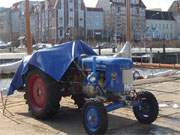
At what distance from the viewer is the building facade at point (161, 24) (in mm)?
124250

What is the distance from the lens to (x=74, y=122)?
959 cm

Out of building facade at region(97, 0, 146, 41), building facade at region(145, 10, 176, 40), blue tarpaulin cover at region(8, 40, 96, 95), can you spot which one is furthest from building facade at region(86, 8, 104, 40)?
blue tarpaulin cover at region(8, 40, 96, 95)

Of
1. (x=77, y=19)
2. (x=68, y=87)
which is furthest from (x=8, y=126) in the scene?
(x=77, y=19)

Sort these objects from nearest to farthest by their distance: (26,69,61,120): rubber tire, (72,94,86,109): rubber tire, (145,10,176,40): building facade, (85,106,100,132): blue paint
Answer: (85,106,100,132): blue paint → (26,69,61,120): rubber tire → (72,94,86,109): rubber tire → (145,10,176,40): building facade

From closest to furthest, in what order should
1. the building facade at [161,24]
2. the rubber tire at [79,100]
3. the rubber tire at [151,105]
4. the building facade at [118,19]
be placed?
the rubber tire at [151,105] < the rubber tire at [79,100] < the building facade at [118,19] < the building facade at [161,24]

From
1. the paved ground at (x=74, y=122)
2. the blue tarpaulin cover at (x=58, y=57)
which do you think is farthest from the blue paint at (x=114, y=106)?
the blue tarpaulin cover at (x=58, y=57)

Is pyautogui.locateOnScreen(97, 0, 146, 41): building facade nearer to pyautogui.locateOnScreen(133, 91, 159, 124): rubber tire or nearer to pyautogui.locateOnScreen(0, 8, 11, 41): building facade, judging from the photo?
pyautogui.locateOnScreen(0, 8, 11, 41): building facade

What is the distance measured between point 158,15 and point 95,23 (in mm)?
35261

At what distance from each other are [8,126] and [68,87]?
55.4 inches

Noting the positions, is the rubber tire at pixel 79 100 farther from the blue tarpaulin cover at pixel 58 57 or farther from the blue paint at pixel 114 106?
the blue paint at pixel 114 106

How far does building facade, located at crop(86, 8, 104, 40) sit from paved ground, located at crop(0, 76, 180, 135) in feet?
261

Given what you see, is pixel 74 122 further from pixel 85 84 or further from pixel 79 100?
pixel 79 100

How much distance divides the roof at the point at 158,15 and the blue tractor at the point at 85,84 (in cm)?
11570

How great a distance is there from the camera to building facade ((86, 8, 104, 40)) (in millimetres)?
94938
